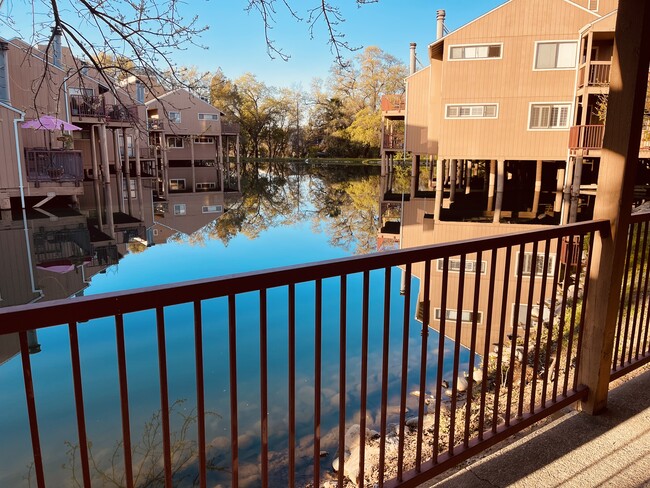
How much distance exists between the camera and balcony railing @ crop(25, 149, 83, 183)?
15359mm

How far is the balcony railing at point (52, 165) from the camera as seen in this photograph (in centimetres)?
1536

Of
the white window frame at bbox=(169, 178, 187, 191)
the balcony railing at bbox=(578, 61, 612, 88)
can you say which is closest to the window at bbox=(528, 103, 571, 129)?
the balcony railing at bbox=(578, 61, 612, 88)

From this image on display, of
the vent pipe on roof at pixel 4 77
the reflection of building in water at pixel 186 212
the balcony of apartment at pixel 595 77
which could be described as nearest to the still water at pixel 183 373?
the reflection of building in water at pixel 186 212

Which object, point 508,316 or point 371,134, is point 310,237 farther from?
point 371,134

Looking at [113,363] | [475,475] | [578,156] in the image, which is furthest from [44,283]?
[578,156]

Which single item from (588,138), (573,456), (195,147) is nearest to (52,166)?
(573,456)

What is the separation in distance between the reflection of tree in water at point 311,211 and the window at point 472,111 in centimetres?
439

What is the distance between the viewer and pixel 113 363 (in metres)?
5.54

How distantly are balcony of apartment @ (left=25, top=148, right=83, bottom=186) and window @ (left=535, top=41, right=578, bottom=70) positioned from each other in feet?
51.8

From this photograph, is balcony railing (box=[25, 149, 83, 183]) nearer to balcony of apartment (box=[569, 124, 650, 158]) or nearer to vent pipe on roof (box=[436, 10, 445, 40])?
vent pipe on roof (box=[436, 10, 445, 40])

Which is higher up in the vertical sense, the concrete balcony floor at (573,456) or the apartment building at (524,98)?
the apartment building at (524,98)

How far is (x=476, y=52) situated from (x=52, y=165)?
14.6m

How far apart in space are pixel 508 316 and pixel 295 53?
14.8ft

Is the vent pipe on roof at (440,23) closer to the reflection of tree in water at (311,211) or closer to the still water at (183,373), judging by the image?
the reflection of tree in water at (311,211)
